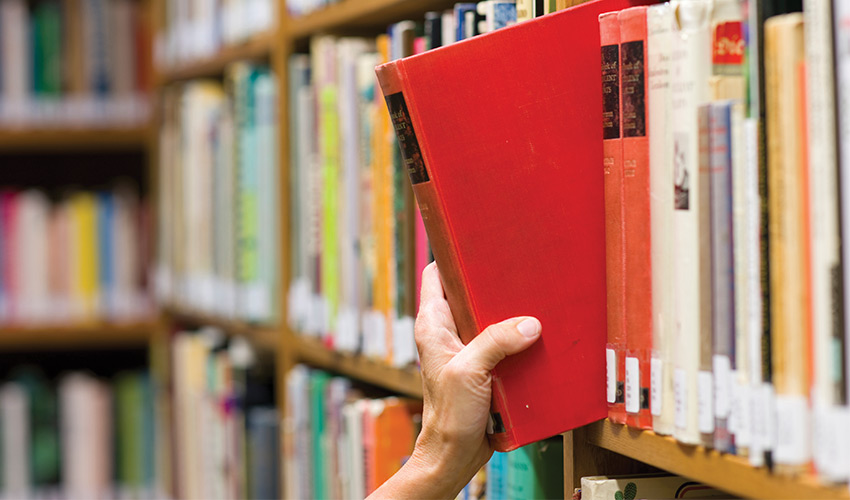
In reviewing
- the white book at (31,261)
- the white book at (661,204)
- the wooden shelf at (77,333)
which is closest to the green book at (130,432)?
the wooden shelf at (77,333)

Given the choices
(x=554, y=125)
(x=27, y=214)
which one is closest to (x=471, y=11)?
(x=554, y=125)

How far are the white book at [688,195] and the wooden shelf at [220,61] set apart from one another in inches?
43.3

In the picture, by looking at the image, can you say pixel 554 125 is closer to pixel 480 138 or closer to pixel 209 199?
pixel 480 138

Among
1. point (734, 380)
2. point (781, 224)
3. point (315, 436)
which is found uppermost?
point (781, 224)

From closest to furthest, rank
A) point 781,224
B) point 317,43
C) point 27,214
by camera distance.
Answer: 1. point 781,224
2. point 317,43
3. point 27,214

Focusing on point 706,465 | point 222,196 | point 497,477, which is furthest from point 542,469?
point 222,196

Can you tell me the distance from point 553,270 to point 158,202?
74.4 inches

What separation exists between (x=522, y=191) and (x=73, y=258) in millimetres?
2024

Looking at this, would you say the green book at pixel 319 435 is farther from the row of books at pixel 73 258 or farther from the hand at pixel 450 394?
the row of books at pixel 73 258

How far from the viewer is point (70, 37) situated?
2643 mm

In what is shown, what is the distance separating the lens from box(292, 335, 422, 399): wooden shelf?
123cm

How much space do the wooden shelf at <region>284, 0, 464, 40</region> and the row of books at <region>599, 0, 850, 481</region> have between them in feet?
1.65

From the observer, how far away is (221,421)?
6.12 ft

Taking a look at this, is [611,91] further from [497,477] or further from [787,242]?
[497,477]
